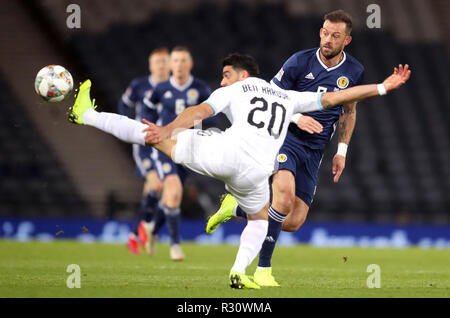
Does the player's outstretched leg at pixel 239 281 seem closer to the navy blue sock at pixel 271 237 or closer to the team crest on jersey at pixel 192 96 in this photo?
the navy blue sock at pixel 271 237

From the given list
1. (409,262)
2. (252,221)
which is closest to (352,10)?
(409,262)

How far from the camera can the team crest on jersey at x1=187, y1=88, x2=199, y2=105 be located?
10.8 m

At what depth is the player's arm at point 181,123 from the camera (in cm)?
613

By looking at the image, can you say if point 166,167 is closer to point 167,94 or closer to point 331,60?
point 167,94

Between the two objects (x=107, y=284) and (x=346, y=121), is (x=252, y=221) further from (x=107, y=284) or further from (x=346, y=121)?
(x=346, y=121)

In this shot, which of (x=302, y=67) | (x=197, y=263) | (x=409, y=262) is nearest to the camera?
(x=302, y=67)

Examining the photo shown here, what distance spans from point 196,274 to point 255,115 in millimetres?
2200

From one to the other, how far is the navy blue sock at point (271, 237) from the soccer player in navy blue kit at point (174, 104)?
3203 millimetres

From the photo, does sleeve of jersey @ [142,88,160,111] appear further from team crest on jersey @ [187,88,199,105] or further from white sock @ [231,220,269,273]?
white sock @ [231,220,269,273]

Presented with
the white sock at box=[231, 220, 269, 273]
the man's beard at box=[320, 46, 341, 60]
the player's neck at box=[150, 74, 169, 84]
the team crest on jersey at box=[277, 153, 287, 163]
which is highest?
the player's neck at box=[150, 74, 169, 84]

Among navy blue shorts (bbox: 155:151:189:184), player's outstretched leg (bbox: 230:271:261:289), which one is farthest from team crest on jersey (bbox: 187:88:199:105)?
player's outstretched leg (bbox: 230:271:261:289)

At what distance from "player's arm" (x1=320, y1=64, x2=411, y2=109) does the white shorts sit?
0.87 metres

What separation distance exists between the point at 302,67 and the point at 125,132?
2222mm

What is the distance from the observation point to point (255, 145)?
6355 mm
